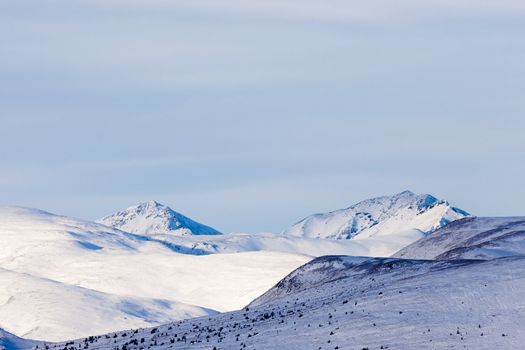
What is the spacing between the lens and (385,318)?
66125 millimetres

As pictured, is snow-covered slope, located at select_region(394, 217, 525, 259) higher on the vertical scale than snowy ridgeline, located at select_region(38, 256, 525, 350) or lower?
higher

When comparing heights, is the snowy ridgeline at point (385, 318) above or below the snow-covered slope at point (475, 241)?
below

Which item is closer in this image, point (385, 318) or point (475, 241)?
point (385, 318)

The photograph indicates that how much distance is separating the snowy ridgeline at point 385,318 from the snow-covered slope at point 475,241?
84.6ft

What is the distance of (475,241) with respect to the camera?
431ft

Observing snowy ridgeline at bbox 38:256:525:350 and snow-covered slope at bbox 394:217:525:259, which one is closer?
snowy ridgeline at bbox 38:256:525:350

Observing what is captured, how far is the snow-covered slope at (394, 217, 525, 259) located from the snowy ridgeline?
84.6 ft

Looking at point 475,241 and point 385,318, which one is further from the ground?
point 475,241

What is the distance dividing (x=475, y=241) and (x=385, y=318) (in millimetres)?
66732

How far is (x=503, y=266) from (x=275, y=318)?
1412 cm

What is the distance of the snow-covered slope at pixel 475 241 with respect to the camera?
115062 mm

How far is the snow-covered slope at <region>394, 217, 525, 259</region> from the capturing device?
115062 mm

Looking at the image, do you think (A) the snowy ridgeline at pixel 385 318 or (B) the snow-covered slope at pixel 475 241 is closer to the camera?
(A) the snowy ridgeline at pixel 385 318

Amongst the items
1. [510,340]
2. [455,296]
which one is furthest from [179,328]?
[510,340]
